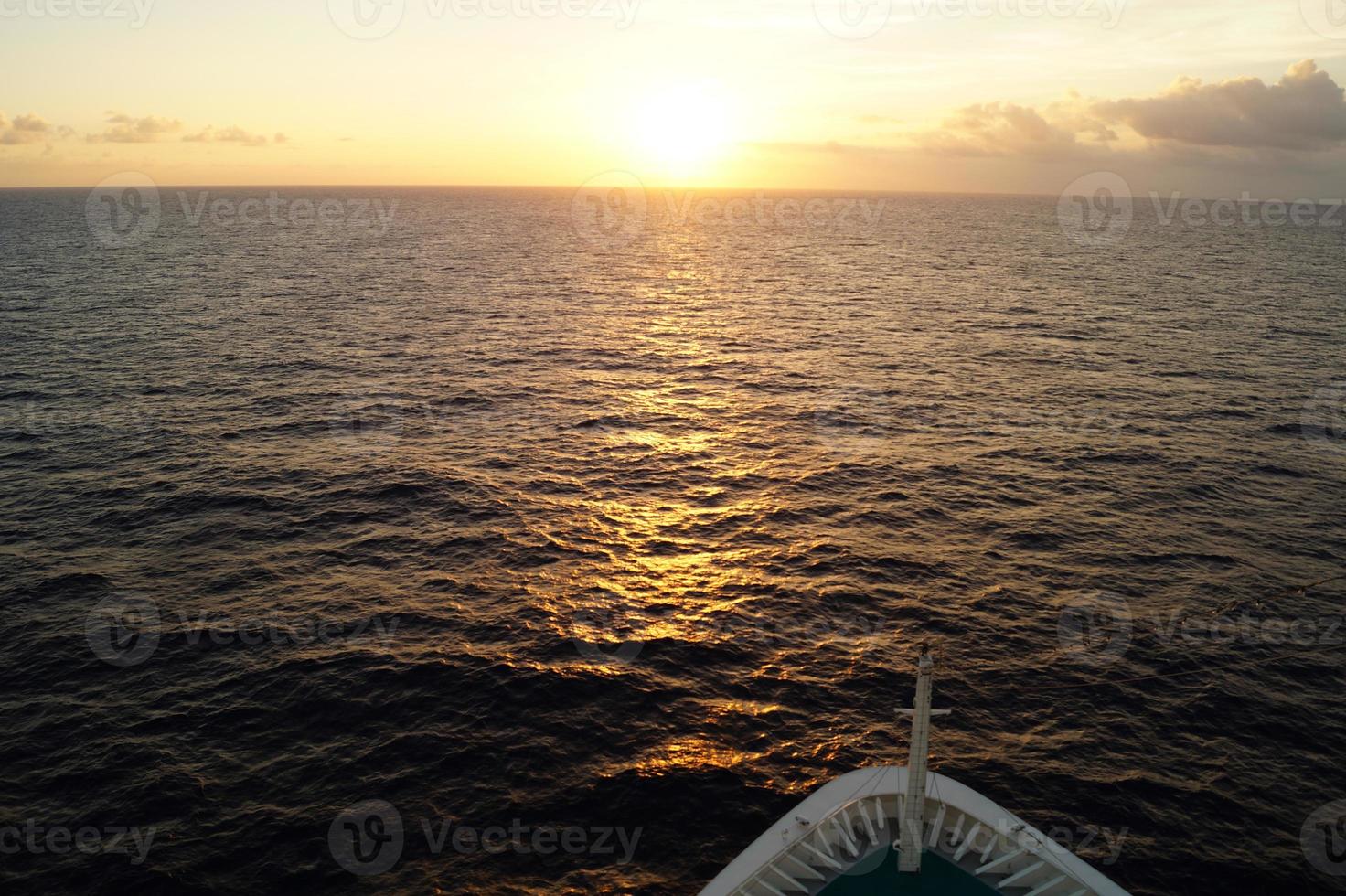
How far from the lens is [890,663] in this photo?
35406mm

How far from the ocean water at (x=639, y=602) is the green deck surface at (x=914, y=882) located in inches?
193

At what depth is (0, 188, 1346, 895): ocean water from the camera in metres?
27.1

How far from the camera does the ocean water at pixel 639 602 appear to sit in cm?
2706

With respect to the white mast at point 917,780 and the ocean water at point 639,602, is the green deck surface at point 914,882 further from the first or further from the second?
the ocean water at point 639,602

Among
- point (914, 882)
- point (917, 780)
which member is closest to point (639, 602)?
point (917, 780)

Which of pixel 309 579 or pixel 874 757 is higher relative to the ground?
pixel 309 579

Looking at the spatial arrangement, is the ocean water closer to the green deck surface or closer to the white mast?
the green deck surface

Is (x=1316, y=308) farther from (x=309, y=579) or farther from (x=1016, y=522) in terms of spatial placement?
(x=309, y=579)

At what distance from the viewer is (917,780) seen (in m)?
23.1

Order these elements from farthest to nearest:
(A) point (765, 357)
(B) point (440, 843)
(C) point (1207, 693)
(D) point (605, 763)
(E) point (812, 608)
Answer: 1. (A) point (765, 357)
2. (E) point (812, 608)
3. (C) point (1207, 693)
4. (D) point (605, 763)
5. (B) point (440, 843)

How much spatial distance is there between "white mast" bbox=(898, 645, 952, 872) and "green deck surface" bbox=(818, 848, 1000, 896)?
340 mm

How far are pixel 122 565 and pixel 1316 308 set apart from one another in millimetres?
147779

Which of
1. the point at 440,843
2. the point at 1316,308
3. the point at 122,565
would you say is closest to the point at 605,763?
the point at 440,843

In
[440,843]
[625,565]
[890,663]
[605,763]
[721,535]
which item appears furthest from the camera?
[721,535]
